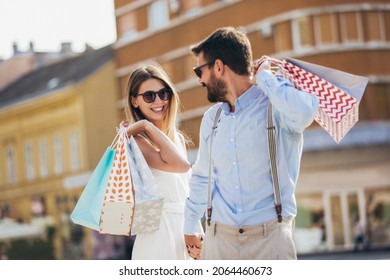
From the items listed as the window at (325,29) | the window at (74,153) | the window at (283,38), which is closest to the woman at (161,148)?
the window at (74,153)

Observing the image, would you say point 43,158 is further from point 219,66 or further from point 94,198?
point 219,66

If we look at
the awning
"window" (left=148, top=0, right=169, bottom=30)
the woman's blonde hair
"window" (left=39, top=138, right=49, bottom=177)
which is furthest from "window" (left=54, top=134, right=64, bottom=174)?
the woman's blonde hair

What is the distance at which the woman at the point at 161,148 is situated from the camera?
12.3 feet

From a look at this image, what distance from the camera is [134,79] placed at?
152 inches

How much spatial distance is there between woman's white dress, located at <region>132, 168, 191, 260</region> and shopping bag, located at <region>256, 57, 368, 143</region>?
658 millimetres

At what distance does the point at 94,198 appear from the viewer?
12.6 ft

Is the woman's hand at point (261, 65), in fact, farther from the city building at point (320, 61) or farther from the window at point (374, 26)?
the window at point (374, 26)

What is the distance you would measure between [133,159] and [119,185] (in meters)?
0.11

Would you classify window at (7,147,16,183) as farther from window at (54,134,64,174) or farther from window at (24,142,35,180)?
window at (54,134,64,174)

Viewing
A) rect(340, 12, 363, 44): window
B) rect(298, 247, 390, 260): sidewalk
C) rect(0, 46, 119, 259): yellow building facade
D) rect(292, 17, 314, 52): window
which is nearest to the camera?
rect(0, 46, 119, 259): yellow building facade

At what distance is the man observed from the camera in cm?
323

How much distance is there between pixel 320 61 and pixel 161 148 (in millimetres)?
8969
